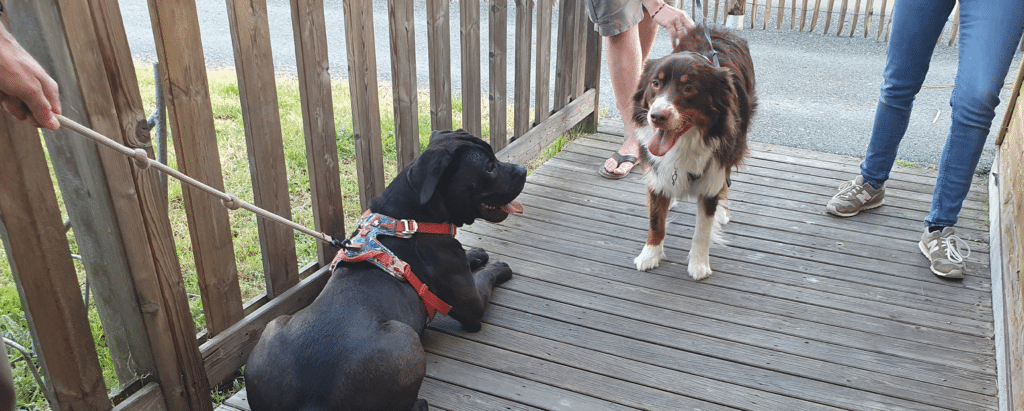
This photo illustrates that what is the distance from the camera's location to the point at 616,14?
4090 millimetres

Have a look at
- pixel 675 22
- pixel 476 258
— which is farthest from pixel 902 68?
pixel 476 258

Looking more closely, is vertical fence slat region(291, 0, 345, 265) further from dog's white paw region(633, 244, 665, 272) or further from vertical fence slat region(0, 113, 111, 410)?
dog's white paw region(633, 244, 665, 272)

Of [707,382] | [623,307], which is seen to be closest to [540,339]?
[623,307]

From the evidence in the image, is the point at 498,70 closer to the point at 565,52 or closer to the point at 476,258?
the point at 565,52

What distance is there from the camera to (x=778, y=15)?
356 inches

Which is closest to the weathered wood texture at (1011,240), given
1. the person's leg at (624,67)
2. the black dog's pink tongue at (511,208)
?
the black dog's pink tongue at (511,208)

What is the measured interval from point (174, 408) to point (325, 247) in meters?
0.92

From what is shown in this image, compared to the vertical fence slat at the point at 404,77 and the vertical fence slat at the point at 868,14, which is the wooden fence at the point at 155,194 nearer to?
the vertical fence slat at the point at 404,77

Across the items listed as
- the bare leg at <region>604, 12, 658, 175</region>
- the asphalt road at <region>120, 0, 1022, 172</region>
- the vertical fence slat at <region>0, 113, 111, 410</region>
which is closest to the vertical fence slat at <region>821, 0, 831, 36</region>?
the asphalt road at <region>120, 0, 1022, 172</region>

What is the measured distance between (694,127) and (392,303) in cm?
146

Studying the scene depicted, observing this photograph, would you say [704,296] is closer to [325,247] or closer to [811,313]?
[811,313]

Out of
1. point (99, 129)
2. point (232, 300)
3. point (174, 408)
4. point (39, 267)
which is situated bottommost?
point (174, 408)

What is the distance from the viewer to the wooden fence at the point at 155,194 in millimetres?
1704

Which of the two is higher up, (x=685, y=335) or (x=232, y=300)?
(x=232, y=300)
